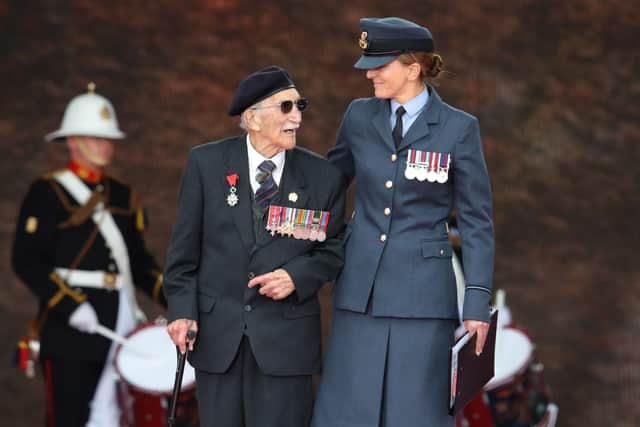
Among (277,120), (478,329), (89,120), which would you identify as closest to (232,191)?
(277,120)

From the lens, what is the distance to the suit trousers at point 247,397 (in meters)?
4.18

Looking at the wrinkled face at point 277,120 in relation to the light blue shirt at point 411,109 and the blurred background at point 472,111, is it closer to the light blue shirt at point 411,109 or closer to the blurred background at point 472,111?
the light blue shirt at point 411,109

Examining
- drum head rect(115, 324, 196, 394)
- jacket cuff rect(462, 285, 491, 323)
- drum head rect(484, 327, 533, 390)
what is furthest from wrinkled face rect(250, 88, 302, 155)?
drum head rect(484, 327, 533, 390)

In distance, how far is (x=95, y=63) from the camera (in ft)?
23.8

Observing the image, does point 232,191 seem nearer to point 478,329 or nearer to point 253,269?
point 253,269

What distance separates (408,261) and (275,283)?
43 cm

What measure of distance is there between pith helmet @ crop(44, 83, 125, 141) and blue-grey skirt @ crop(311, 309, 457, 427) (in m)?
2.06

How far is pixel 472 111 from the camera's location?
700 cm

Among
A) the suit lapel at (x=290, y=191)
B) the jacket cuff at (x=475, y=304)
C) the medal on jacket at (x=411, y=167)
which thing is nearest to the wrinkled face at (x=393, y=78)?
the medal on jacket at (x=411, y=167)

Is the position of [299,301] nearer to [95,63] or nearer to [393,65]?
[393,65]

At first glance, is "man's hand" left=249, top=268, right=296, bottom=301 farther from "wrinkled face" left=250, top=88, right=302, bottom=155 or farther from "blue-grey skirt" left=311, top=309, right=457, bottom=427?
"wrinkled face" left=250, top=88, right=302, bottom=155

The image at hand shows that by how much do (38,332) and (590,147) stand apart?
9.58 feet

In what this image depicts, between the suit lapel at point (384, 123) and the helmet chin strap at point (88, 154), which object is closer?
the suit lapel at point (384, 123)

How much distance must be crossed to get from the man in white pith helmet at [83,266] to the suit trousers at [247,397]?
160cm
